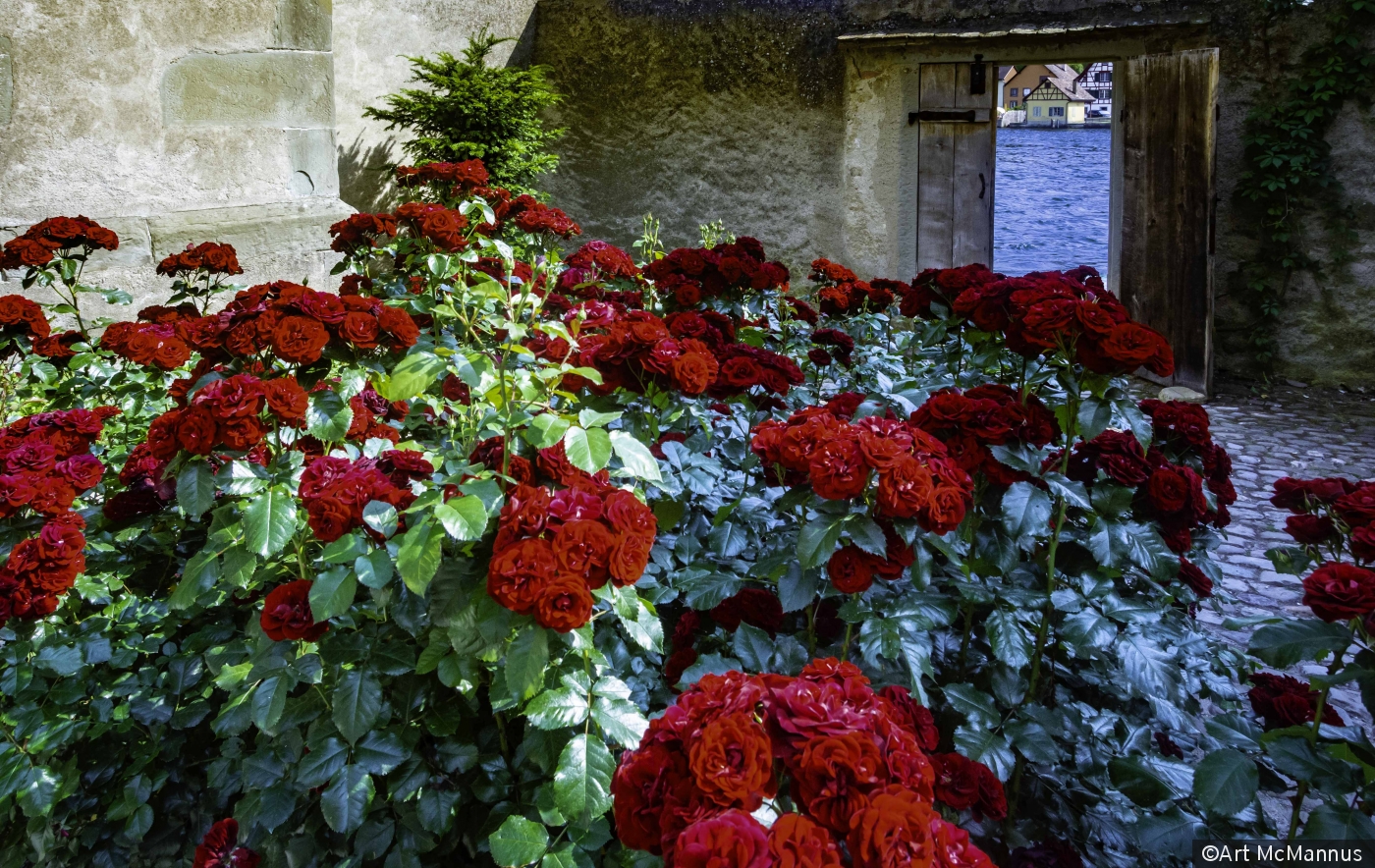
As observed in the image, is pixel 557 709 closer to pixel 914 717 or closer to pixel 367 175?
pixel 914 717

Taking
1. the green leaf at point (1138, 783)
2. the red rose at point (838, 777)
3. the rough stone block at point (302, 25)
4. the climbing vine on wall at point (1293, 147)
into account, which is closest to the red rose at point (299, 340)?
the red rose at point (838, 777)

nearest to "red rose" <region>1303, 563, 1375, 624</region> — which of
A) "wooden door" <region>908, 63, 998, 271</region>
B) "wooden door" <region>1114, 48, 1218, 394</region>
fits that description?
"wooden door" <region>1114, 48, 1218, 394</region>

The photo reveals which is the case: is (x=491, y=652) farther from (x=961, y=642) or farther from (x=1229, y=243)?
(x=1229, y=243)

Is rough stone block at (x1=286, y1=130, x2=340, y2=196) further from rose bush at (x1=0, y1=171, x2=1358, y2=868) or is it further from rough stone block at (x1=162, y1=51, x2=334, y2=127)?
rose bush at (x1=0, y1=171, x2=1358, y2=868)

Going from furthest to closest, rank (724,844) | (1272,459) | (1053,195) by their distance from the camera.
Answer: (1053,195) < (1272,459) < (724,844)

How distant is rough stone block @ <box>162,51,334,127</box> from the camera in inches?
155

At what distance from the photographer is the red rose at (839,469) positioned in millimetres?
1405

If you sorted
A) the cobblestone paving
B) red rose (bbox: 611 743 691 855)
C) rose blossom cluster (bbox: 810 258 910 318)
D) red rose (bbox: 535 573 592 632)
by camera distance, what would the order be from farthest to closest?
the cobblestone paving, rose blossom cluster (bbox: 810 258 910 318), red rose (bbox: 535 573 592 632), red rose (bbox: 611 743 691 855)

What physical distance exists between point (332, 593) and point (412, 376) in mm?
367

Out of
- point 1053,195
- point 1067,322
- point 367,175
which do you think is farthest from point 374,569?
point 1053,195

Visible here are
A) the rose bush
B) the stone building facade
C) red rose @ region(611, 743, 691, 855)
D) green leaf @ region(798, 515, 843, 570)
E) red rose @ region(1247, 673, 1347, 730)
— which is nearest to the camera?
red rose @ region(611, 743, 691, 855)

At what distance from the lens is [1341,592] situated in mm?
1333

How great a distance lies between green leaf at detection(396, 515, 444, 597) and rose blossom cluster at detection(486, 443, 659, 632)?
0.09m

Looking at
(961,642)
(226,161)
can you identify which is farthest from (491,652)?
(226,161)
